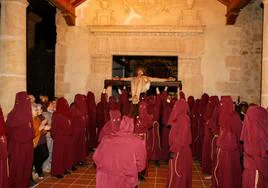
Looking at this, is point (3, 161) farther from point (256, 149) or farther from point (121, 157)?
point (256, 149)

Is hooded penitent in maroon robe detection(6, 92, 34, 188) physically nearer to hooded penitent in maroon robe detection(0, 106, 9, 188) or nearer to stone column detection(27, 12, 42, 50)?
hooded penitent in maroon robe detection(0, 106, 9, 188)

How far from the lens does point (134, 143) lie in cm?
397

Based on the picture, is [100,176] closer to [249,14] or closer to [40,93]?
[40,93]

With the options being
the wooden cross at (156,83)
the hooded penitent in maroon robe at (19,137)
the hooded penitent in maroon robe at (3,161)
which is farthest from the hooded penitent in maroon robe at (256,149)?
the wooden cross at (156,83)

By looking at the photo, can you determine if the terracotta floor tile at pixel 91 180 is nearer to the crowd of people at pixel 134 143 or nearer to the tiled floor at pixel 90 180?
the tiled floor at pixel 90 180

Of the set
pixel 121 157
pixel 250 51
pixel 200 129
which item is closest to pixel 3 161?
pixel 121 157

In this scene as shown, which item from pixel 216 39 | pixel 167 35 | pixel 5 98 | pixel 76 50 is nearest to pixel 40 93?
pixel 76 50

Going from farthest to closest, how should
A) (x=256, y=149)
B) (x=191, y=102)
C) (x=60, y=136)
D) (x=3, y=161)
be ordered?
(x=191, y=102) < (x=60, y=136) < (x=3, y=161) < (x=256, y=149)

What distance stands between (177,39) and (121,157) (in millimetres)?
7752

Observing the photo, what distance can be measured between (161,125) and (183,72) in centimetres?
264

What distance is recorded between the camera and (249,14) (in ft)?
35.8

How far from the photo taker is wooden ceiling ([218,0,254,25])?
957 centimetres

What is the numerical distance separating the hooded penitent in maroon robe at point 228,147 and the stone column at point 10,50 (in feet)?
13.6

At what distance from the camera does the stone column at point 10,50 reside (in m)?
6.88
